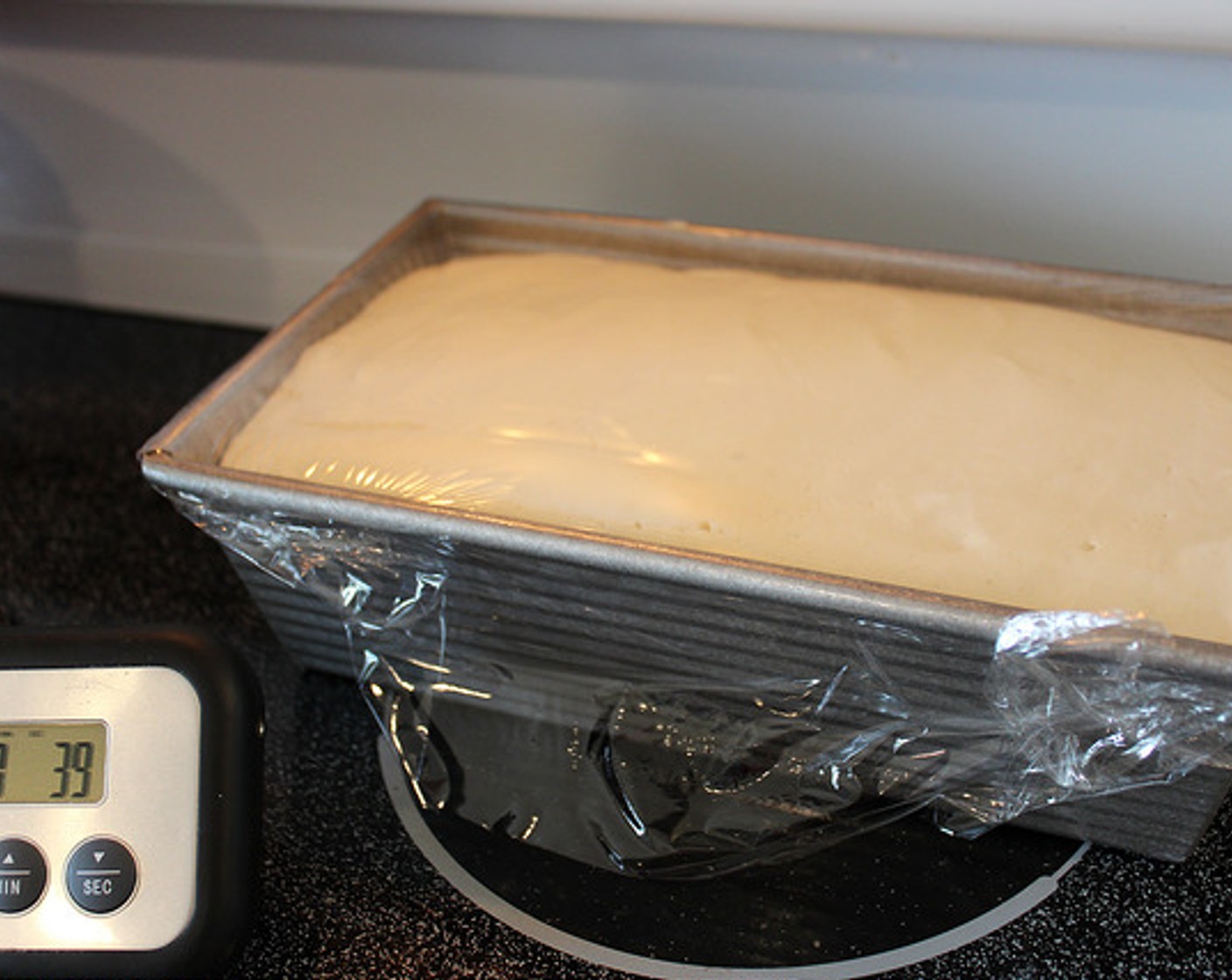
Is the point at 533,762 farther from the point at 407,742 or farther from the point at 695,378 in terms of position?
the point at 695,378

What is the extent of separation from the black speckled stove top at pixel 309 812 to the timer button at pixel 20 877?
0.10 metres

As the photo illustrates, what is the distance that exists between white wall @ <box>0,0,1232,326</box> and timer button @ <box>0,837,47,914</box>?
2.02 feet

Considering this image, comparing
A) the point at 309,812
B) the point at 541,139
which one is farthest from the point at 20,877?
the point at 541,139

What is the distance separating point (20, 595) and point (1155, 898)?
71 centimetres

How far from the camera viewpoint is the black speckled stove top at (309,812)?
0.58m

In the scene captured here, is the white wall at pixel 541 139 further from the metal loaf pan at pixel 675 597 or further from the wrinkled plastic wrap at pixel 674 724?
the wrinkled plastic wrap at pixel 674 724

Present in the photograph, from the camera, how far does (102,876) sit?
54cm

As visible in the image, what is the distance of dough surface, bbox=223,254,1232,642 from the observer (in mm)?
578

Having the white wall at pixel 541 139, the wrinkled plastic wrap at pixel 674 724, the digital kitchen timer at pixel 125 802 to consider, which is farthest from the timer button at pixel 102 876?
the white wall at pixel 541 139

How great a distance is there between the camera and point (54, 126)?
107 cm

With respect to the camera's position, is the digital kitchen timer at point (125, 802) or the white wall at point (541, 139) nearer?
the digital kitchen timer at point (125, 802)

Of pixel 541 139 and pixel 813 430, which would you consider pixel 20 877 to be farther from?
pixel 541 139

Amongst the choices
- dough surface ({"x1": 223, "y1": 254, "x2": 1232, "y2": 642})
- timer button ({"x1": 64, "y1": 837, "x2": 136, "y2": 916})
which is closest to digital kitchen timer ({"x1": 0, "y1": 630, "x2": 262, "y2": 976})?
timer button ({"x1": 64, "y1": 837, "x2": 136, "y2": 916})

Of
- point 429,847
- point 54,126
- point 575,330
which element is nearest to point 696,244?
point 575,330
